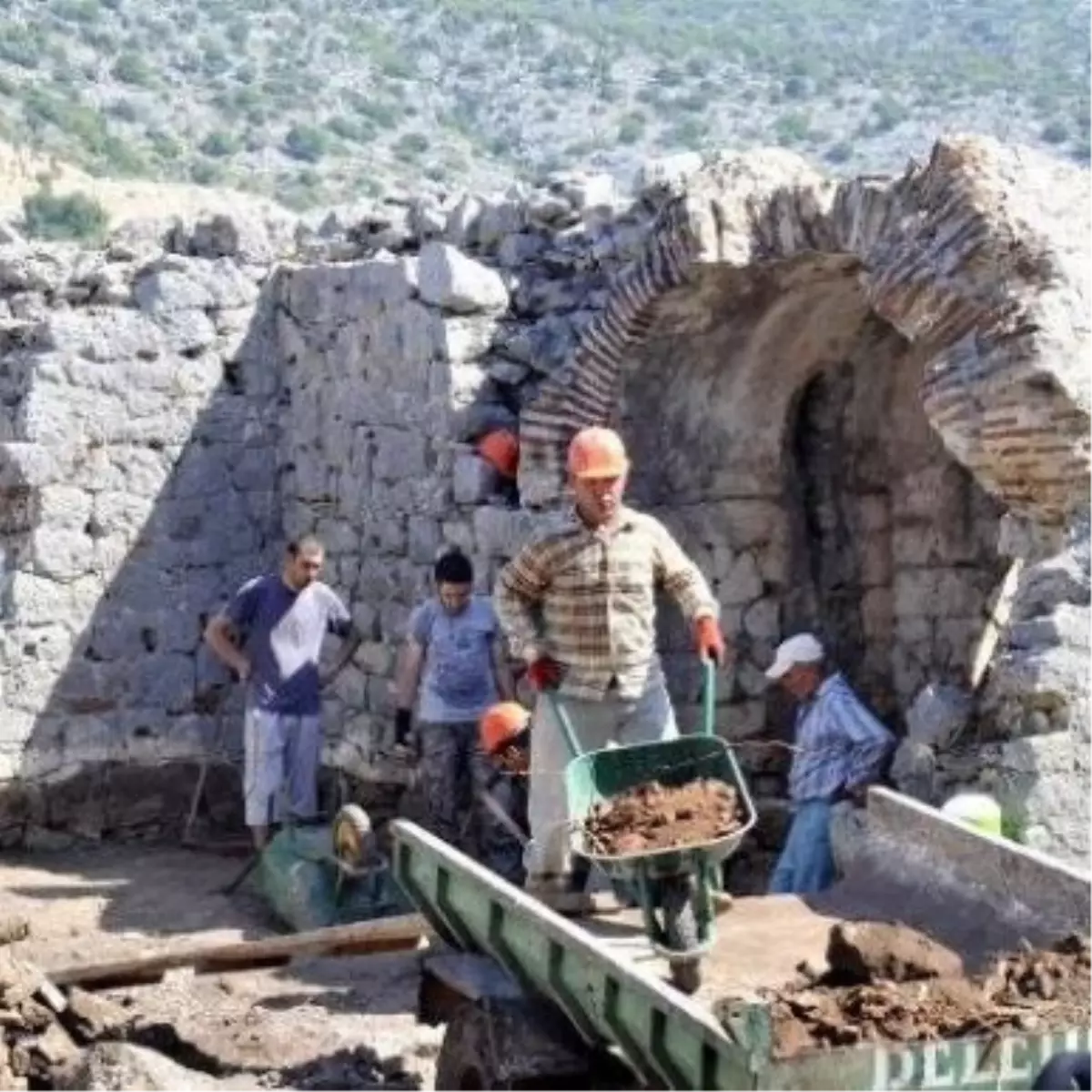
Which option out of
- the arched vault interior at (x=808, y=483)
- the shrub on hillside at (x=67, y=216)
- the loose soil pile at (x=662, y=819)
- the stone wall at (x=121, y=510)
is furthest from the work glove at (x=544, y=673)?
the shrub on hillside at (x=67, y=216)

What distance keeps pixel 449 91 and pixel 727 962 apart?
1785 inches

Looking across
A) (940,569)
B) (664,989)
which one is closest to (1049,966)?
(664,989)

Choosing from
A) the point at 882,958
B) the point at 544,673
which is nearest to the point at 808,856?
the point at 544,673

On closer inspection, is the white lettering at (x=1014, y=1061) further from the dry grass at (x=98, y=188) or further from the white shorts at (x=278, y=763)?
the dry grass at (x=98, y=188)

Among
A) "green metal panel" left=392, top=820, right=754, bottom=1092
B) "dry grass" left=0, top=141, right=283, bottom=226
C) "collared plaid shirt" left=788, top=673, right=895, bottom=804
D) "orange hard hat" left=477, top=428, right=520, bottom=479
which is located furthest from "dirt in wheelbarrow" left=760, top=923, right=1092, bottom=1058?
"dry grass" left=0, top=141, right=283, bottom=226

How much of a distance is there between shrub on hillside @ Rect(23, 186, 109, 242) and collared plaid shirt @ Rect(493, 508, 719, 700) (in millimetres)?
24254

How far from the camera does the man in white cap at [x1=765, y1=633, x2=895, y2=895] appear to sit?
9617mm

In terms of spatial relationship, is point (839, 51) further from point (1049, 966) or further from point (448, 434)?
point (1049, 966)

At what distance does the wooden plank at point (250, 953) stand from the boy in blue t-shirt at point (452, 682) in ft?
4.57

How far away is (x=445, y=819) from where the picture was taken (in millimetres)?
11328

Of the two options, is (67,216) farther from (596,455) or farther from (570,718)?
(596,455)

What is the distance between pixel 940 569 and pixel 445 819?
2346 mm

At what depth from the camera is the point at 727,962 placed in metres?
7.35

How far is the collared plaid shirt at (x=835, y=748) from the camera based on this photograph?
9.86m
